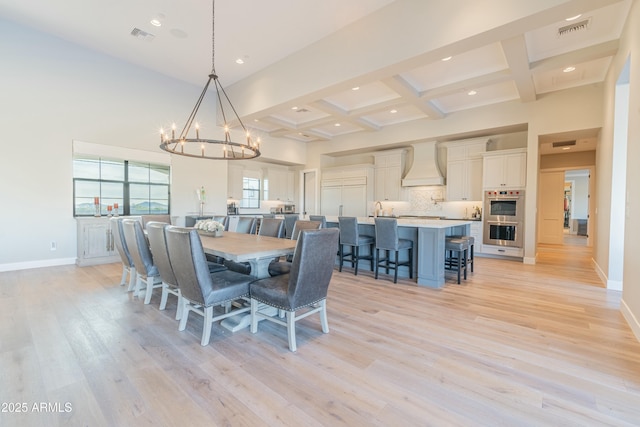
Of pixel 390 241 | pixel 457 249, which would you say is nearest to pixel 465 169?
pixel 457 249

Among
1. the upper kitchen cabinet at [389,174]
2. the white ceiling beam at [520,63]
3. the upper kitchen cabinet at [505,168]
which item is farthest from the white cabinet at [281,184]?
the white ceiling beam at [520,63]

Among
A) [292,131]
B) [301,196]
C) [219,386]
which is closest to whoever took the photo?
[219,386]

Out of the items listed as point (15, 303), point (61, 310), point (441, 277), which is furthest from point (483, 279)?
point (15, 303)

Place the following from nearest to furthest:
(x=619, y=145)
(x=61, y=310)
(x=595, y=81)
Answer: (x=61, y=310), (x=619, y=145), (x=595, y=81)

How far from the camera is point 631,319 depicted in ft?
8.72

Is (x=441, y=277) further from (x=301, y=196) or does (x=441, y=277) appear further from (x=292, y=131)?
(x=301, y=196)

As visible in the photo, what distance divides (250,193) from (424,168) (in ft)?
17.1

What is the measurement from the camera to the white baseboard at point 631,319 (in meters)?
2.48

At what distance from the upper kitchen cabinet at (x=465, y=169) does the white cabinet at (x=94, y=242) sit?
7.38 m

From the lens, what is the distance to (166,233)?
7.98ft

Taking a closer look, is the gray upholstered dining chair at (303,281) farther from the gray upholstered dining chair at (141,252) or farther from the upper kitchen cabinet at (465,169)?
the upper kitchen cabinet at (465,169)

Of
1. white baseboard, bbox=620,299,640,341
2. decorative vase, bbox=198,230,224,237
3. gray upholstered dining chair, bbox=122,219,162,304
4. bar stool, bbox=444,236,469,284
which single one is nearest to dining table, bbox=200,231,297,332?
decorative vase, bbox=198,230,224,237

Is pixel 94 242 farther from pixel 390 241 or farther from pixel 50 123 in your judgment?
pixel 390 241

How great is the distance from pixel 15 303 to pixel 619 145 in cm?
787
